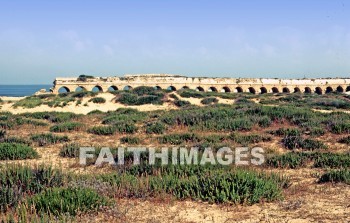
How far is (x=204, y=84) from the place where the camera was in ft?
192

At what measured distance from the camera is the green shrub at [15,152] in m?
10.5

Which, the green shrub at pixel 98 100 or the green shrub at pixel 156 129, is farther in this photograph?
the green shrub at pixel 98 100

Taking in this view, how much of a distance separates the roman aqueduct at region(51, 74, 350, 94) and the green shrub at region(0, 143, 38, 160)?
40.4m

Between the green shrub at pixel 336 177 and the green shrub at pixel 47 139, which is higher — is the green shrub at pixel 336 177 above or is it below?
above

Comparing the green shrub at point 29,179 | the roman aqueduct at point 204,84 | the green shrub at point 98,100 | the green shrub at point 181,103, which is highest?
the roman aqueduct at point 204,84

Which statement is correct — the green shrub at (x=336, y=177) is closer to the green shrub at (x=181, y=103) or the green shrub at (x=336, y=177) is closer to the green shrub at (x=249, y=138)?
the green shrub at (x=249, y=138)

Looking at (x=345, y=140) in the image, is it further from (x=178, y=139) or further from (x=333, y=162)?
(x=178, y=139)

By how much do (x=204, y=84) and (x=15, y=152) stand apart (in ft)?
162

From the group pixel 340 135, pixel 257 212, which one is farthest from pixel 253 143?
pixel 257 212

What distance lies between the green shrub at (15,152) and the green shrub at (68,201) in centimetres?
561

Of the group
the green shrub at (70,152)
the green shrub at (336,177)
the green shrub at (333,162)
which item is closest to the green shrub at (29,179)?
the green shrub at (70,152)

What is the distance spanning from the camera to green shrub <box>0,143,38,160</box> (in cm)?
1055

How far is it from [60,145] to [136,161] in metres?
5.10

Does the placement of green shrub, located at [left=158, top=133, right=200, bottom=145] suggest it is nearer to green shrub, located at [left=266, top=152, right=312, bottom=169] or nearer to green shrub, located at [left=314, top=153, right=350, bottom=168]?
green shrub, located at [left=266, top=152, right=312, bottom=169]
